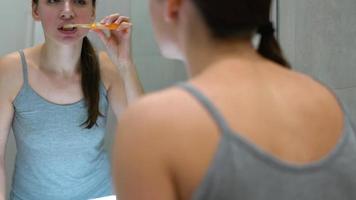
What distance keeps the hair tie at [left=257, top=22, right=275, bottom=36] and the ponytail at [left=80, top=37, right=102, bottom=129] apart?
0.68m

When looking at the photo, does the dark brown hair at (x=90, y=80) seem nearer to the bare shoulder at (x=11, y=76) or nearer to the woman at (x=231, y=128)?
the bare shoulder at (x=11, y=76)

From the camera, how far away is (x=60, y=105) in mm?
1042

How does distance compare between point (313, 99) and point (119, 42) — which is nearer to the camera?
point (313, 99)

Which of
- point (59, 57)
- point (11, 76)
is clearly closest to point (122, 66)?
point (59, 57)

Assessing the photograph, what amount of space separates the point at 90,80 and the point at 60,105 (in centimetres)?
10

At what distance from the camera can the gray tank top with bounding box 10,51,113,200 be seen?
1.01 metres

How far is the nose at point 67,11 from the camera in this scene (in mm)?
1001

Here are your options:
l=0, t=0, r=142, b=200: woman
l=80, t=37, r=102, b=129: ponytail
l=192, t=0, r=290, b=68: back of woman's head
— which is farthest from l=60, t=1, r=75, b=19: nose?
l=192, t=0, r=290, b=68: back of woman's head

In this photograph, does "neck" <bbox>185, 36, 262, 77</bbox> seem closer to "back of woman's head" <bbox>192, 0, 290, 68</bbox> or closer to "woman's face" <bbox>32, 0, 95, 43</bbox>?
"back of woman's head" <bbox>192, 0, 290, 68</bbox>

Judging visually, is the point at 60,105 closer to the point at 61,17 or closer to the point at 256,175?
the point at 61,17

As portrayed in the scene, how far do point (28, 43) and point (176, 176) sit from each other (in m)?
1.03

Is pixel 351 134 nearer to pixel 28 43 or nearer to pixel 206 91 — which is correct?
pixel 206 91

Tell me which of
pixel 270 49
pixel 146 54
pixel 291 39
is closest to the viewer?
pixel 270 49

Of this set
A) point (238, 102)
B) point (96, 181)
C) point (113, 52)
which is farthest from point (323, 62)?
point (238, 102)
